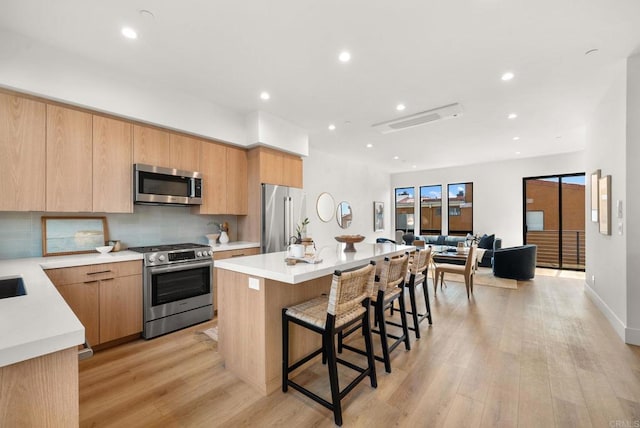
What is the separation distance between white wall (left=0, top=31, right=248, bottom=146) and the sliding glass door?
7.56 meters

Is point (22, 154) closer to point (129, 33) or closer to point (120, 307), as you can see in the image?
point (129, 33)

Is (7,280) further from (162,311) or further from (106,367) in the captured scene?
(162,311)

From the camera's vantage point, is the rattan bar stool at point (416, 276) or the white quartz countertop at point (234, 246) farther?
the white quartz countertop at point (234, 246)

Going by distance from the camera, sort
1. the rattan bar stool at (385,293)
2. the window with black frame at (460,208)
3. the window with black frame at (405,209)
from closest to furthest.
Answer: the rattan bar stool at (385,293) → the window with black frame at (460,208) → the window with black frame at (405,209)

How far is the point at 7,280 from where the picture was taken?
1936 millimetres

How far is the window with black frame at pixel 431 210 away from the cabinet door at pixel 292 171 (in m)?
5.47

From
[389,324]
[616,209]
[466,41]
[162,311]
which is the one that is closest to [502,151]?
[616,209]

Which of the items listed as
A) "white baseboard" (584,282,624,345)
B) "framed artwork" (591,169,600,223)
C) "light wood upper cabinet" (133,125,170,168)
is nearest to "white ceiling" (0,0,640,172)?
"light wood upper cabinet" (133,125,170,168)

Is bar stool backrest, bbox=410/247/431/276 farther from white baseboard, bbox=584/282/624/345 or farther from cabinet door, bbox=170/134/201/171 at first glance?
cabinet door, bbox=170/134/201/171

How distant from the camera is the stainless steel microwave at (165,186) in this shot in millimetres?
3176

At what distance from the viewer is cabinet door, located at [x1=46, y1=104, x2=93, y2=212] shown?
2.66m

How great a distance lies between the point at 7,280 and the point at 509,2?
4036 mm

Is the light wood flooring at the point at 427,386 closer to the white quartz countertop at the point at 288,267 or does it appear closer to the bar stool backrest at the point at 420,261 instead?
the white quartz countertop at the point at 288,267

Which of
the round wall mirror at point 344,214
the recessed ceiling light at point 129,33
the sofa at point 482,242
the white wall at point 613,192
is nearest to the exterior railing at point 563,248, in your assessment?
the sofa at point 482,242
